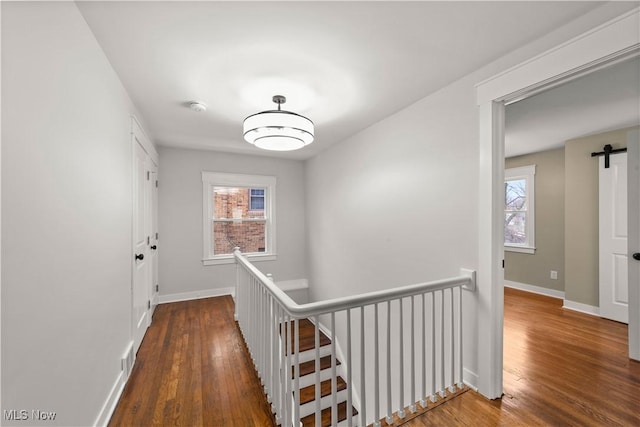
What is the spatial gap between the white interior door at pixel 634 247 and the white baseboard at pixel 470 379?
1.70 metres

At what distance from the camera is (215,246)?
14.4ft

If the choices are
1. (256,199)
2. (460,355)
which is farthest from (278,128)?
(256,199)

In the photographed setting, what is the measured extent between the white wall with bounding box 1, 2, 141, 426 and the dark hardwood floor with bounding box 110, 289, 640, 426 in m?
0.38

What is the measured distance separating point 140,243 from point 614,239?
18.1 ft

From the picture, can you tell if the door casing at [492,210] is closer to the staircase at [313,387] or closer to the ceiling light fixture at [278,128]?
the staircase at [313,387]

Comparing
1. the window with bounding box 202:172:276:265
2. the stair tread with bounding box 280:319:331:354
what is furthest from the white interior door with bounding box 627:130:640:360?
the window with bounding box 202:172:276:265

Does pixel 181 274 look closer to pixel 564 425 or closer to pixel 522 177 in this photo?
pixel 564 425

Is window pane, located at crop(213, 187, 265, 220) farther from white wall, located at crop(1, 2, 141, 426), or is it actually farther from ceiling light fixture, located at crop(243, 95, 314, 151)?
white wall, located at crop(1, 2, 141, 426)

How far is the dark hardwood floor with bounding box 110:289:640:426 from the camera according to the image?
1.65m

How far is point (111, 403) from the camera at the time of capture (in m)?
1.70

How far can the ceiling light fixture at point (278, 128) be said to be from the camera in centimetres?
204

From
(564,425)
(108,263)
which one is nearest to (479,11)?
(564,425)

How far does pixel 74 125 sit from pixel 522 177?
589 centimetres

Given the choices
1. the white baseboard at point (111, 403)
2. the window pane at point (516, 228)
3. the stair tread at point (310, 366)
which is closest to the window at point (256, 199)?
the stair tread at point (310, 366)
